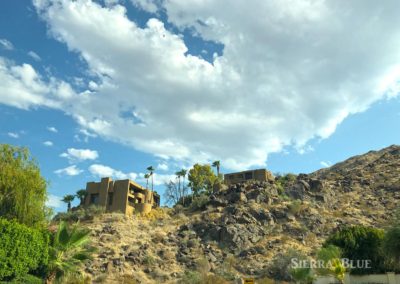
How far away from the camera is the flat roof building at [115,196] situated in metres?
67.6

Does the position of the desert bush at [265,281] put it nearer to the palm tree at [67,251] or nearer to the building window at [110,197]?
the palm tree at [67,251]

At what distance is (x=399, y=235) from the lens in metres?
28.4

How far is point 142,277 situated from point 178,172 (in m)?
46.9

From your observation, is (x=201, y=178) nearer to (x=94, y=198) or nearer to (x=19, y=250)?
(x=94, y=198)

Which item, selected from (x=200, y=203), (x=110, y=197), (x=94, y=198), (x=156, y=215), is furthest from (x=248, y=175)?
(x=94, y=198)

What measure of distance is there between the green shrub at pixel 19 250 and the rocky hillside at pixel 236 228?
14809mm

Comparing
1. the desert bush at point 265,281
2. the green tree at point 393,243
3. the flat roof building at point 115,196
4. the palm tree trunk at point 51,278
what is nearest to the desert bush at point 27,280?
the palm tree trunk at point 51,278

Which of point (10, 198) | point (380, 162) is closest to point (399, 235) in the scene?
point (10, 198)

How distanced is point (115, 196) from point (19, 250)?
40.1 m

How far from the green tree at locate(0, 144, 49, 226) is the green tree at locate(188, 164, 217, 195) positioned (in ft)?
170

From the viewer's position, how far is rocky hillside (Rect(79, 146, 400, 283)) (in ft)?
160

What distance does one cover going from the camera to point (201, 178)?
85.9m

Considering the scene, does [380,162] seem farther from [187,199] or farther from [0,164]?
[0,164]

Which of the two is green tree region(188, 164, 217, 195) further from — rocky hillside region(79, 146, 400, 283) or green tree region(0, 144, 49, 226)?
green tree region(0, 144, 49, 226)
